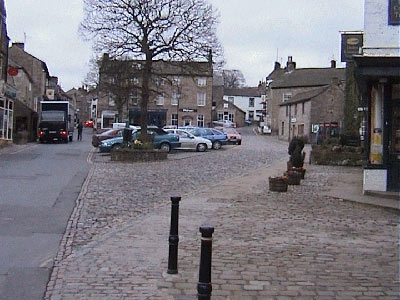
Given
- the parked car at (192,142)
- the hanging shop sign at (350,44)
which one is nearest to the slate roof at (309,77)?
the parked car at (192,142)

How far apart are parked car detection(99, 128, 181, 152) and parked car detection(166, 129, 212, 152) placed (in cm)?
51

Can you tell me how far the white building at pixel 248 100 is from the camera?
403ft

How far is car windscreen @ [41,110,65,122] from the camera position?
158ft

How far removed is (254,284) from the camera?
711 cm

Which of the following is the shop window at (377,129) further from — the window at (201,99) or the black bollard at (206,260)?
the window at (201,99)

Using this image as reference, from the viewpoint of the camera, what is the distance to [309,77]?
81750 millimetres

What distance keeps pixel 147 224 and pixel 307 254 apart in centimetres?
361

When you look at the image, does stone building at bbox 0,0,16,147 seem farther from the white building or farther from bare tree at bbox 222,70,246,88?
bare tree at bbox 222,70,246,88

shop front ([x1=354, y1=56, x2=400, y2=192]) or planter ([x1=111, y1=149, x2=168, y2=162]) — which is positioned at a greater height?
shop front ([x1=354, y1=56, x2=400, y2=192])

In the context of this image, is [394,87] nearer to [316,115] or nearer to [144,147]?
[144,147]

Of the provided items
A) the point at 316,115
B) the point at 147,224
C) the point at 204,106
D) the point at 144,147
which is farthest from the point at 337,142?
the point at 204,106

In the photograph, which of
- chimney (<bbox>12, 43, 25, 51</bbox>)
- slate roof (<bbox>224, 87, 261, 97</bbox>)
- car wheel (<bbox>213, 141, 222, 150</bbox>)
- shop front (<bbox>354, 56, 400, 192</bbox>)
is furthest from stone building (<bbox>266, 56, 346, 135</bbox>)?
shop front (<bbox>354, 56, 400, 192</bbox>)

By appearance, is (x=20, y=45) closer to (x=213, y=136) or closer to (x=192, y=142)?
(x=213, y=136)

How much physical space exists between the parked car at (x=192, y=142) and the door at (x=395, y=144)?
22.8 metres
